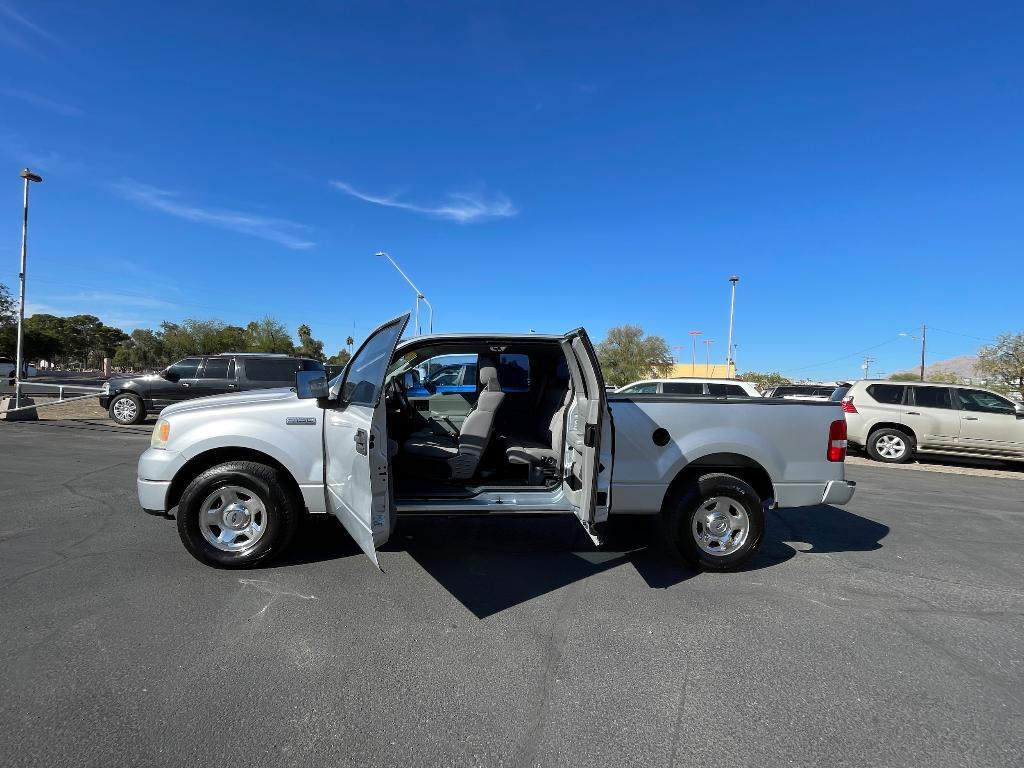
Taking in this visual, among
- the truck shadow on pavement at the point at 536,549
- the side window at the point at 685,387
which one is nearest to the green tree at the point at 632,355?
the side window at the point at 685,387

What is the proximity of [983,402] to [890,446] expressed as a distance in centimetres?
189

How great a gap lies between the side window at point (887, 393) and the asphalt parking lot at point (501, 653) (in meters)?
6.76

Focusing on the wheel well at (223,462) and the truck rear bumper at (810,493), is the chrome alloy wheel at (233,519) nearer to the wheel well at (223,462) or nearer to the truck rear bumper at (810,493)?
the wheel well at (223,462)

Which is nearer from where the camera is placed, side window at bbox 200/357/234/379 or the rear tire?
the rear tire

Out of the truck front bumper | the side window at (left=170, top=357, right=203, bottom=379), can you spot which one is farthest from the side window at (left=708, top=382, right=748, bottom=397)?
the side window at (left=170, top=357, right=203, bottom=379)

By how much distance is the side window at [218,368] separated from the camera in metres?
12.8

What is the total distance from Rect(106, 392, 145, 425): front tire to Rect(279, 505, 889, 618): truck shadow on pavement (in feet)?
33.6

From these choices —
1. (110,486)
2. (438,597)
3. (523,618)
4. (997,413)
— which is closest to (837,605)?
(523,618)

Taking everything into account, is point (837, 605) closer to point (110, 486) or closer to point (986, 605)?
point (986, 605)

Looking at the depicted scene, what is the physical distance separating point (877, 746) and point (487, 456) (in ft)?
10.9

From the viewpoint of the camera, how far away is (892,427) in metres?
10.9

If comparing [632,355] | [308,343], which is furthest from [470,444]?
[308,343]

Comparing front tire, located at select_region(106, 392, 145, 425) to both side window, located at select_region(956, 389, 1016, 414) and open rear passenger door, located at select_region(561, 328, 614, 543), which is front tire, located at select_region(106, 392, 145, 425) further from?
side window, located at select_region(956, 389, 1016, 414)

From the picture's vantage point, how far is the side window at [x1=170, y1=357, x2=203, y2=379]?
1283 centimetres
